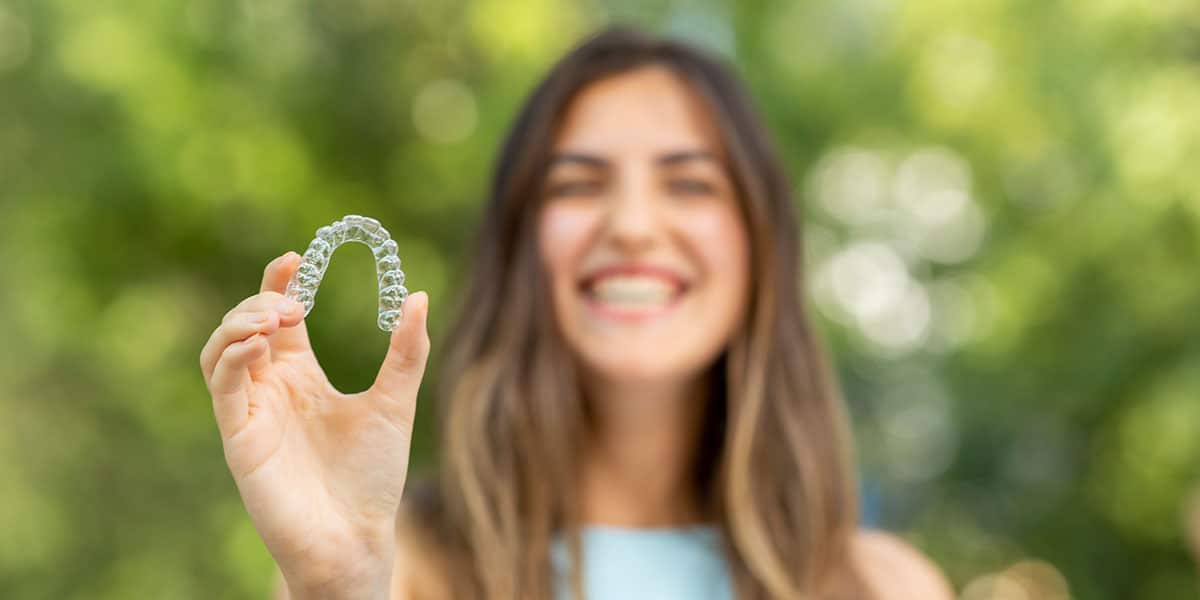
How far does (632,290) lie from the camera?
2.49 meters

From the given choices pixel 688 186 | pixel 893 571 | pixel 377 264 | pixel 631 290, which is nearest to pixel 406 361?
pixel 377 264

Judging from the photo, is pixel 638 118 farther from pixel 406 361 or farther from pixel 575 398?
pixel 406 361

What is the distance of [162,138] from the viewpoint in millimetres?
3967

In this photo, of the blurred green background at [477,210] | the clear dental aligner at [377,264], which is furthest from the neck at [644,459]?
the blurred green background at [477,210]

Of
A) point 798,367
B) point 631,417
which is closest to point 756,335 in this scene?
point 798,367

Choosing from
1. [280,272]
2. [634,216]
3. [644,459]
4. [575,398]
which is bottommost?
[644,459]

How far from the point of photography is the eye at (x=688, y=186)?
2.61 meters

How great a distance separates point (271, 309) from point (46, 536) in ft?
14.0

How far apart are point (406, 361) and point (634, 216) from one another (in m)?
1.08

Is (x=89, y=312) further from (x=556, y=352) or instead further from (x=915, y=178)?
(x=915, y=178)

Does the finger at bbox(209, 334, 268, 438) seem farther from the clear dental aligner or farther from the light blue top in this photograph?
the light blue top

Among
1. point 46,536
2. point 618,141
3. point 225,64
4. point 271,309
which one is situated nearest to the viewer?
point 271,309

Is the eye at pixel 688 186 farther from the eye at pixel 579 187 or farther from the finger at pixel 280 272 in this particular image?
the finger at pixel 280 272

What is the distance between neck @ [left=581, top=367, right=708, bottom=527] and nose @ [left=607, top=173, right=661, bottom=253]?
1.49 feet
